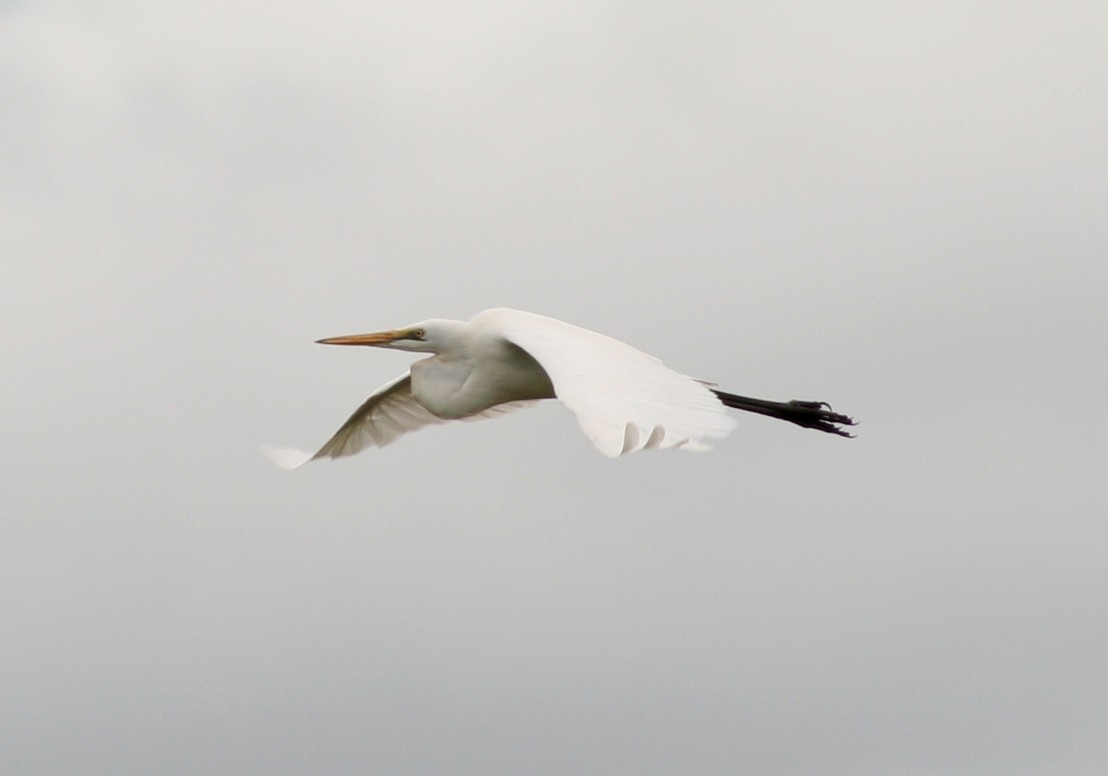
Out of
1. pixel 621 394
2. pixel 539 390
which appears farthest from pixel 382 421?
pixel 621 394

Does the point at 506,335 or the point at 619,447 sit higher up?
the point at 506,335

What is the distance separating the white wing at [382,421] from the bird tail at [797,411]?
6.56ft

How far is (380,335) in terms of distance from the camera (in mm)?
15570

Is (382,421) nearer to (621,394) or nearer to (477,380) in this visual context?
(477,380)

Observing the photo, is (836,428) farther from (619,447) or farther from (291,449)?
(619,447)

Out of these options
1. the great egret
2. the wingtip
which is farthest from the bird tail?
the wingtip

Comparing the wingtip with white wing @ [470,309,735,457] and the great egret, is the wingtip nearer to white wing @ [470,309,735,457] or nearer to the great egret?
the great egret

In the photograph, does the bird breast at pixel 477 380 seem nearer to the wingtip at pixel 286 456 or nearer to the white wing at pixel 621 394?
the white wing at pixel 621 394

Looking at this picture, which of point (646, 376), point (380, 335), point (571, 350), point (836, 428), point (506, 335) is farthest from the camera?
→ point (836, 428)

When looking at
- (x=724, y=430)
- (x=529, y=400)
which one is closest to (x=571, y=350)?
(x=724, y=430)

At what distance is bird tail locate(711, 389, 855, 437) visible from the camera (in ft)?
54.3

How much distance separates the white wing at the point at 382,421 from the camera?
1695 centimetres

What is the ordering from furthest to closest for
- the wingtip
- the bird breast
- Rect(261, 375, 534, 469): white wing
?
Rect(261, 375, 534, 469): white wing, the wingtip, the bird breast

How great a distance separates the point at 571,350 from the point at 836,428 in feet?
17.5
